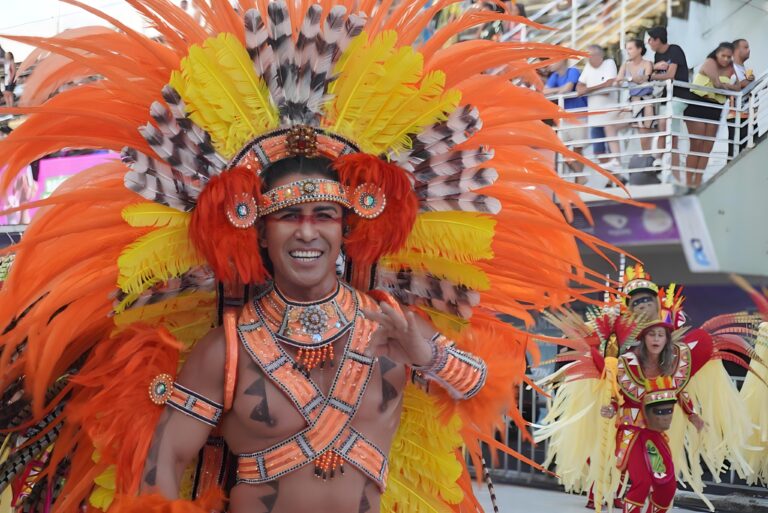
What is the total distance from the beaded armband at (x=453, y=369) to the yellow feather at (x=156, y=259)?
761 millimetres

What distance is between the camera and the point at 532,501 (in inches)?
368

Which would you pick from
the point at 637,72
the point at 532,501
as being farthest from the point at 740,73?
the point at 532,501

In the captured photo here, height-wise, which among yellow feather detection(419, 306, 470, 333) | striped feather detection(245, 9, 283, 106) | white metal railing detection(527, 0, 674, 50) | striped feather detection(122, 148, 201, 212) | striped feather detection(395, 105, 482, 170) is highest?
white metal railing detection(527, 0, 674, 50)

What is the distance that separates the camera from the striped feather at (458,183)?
3375mm

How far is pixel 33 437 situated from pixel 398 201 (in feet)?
4.82

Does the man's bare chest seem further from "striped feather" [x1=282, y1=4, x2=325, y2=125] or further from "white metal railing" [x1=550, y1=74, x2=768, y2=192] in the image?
"white metal railing" [x1=550, y1=74, x2=768, y2=192]

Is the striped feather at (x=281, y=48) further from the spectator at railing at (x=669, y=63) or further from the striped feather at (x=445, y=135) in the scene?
the spectator at railing at (x=669, y=63)

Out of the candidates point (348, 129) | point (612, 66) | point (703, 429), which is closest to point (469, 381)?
point (348, 129)

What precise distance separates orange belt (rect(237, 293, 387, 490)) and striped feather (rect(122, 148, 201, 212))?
1.29 ft

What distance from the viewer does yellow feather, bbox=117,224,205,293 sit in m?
3.17

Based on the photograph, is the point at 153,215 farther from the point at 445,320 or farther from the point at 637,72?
the point at 637,72

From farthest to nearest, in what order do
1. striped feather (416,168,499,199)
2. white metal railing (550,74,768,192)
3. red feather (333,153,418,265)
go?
white metal railing (550,74,768,192), striped feather (416,168,499,199), red feather (333,153,418,265)

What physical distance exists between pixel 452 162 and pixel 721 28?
1042 cm

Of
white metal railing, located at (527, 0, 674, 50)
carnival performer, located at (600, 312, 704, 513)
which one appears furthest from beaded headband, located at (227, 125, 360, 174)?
white metal railing, located at (527, 0, 674, 50)
